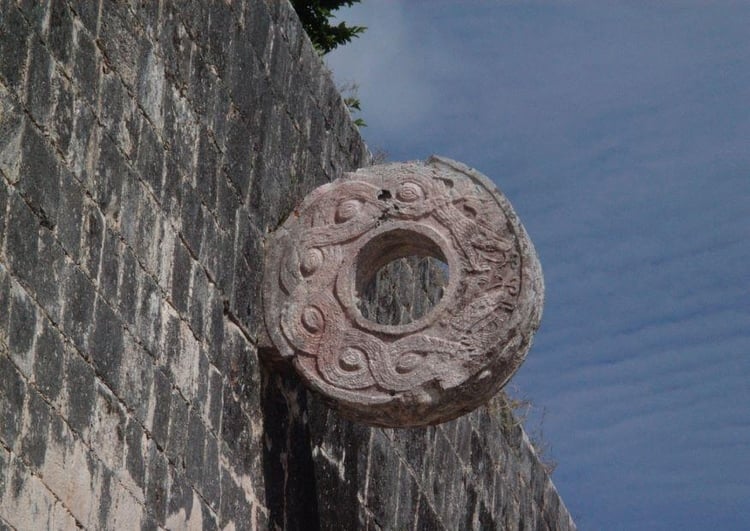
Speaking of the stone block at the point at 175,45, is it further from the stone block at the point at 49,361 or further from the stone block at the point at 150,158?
the stone block at the point at 49,361

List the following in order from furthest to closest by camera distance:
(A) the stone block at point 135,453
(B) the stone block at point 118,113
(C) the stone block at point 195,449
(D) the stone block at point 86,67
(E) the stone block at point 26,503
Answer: (C) the stone block at point 195,449 < (B) the stone block at point 118,113 < (A) the stone block at point 135,453 < (D) the stone block at point 86,67 < (E) the stone block at point 26,503

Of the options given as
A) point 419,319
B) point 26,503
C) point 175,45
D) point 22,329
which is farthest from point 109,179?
point 419,319

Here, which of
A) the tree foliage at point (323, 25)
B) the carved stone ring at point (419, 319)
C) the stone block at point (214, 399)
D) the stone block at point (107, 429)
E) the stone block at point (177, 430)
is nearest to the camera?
the stone block at point (107, 429)

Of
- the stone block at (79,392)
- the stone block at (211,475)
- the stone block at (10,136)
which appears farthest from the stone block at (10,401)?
the stone block at (211,475)

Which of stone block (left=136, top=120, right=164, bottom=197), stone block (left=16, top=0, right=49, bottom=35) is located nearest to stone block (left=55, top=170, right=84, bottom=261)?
stone block (left=16, top=0, right=49, bottom=35)

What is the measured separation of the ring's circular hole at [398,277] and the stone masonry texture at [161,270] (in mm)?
479

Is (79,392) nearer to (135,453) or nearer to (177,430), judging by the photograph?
(135,453)

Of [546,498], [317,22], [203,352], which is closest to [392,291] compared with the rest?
[203,352]

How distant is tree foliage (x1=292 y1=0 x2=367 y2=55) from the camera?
16.0 metres

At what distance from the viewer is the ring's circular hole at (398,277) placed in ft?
23.5

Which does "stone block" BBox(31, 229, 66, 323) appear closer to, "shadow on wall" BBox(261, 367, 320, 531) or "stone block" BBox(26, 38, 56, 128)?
"stone block" BBox(26, 38, 56, 128)

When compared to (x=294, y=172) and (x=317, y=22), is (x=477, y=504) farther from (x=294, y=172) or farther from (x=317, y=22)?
(x=317, y=22)

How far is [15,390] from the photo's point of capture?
15.9 feet

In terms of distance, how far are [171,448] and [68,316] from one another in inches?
34.9
